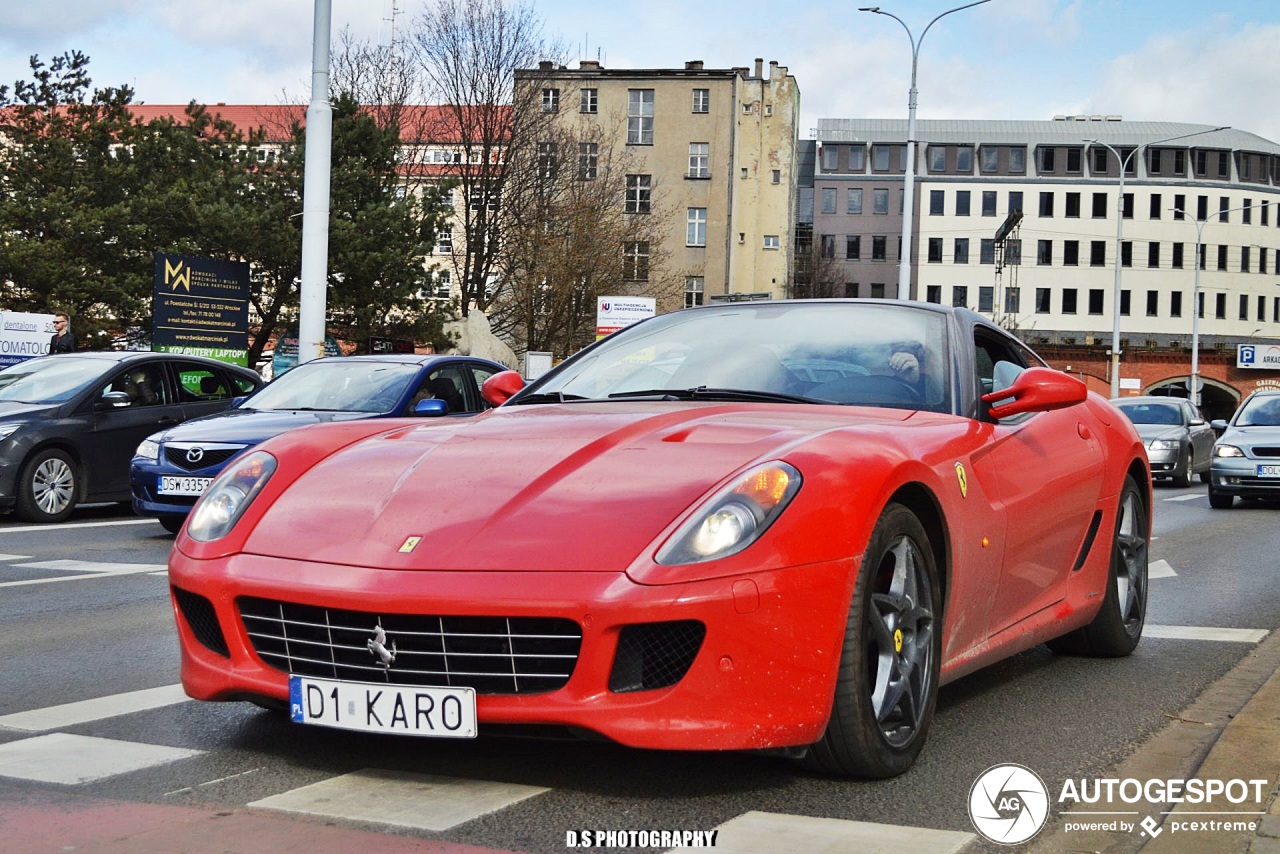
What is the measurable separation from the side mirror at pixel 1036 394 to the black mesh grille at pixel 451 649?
2056mm

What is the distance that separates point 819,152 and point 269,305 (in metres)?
67.5

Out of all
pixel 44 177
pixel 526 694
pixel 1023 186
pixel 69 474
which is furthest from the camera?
pixel 1023 186

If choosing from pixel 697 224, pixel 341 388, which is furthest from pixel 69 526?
pixel 697 224

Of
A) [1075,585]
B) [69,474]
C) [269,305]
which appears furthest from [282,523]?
[269,305]

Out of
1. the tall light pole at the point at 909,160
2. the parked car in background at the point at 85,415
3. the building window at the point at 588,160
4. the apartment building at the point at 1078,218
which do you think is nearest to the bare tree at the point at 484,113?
the building window at the point at 588,160

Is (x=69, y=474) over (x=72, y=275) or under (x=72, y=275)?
under

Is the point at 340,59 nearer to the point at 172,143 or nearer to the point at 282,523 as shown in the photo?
the point at 172,143

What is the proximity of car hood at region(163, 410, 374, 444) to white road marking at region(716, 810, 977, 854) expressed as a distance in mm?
8479

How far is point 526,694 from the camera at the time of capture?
3625mm

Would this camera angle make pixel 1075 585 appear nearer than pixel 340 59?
Yes

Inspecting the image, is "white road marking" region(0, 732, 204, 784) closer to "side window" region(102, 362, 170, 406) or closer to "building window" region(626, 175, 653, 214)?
"side window" region(102, 362, 170, 406)

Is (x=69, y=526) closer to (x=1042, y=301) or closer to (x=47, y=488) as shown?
(x=47, y=488)

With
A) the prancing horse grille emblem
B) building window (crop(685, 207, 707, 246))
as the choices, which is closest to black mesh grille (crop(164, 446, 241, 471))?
the prancing horse grille emblem

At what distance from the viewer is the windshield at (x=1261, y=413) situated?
2031 centimetres
